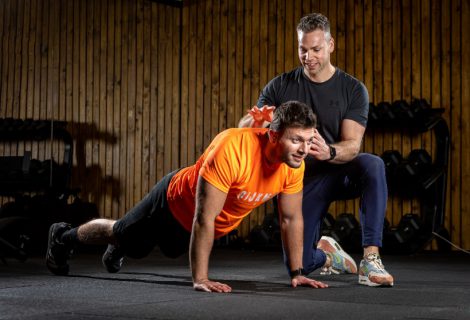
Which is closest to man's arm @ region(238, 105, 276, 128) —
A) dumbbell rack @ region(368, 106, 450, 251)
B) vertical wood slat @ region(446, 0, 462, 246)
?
dumbbell rack @ region(368, 106, 450, 251)

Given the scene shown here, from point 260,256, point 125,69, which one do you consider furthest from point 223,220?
point 125,69

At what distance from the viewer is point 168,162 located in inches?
287

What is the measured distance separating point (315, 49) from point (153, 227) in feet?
3.33

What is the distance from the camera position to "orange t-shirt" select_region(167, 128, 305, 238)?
8.80 feet

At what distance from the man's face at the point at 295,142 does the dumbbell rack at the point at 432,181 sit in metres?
3.00

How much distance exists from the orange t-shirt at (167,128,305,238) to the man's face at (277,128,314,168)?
12 centimetres

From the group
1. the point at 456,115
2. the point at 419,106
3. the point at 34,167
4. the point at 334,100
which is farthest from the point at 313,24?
the point at 34,167

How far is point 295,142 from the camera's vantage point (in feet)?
8.72

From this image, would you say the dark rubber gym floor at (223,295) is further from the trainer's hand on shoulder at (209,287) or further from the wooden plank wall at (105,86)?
the wooden plank wall at (105,86)

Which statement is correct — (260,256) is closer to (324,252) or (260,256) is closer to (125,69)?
(324,252)

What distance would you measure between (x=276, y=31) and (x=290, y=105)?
4.28 m

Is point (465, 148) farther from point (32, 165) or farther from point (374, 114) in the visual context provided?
point (32, 165)

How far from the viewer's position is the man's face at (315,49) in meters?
3.13

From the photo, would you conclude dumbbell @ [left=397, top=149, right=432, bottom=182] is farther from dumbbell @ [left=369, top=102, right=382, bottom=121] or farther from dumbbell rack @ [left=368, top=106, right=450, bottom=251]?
dumbbell @ [left=369, top=102, right=382, bottom=121]
